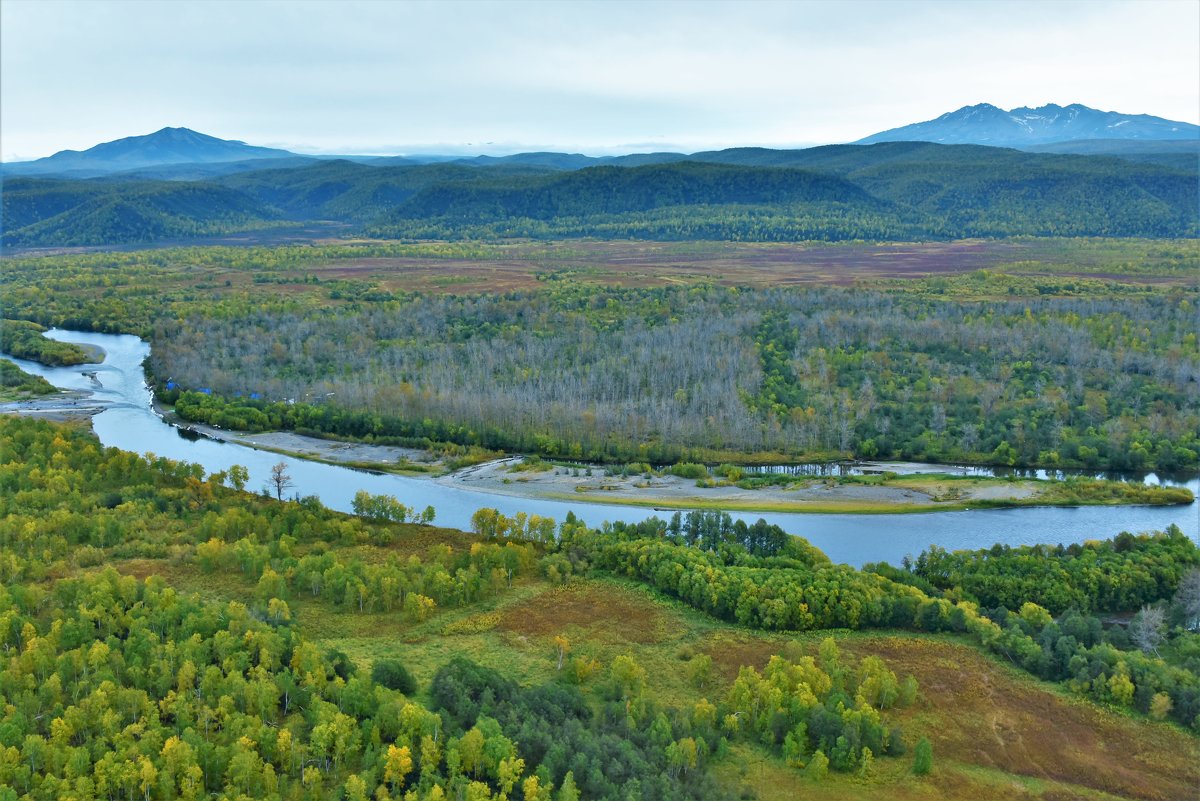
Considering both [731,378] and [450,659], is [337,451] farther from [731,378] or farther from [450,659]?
[450,659]

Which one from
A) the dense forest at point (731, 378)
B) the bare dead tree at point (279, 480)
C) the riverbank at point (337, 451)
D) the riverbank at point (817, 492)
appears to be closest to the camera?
the riverbank at point (817, 492)

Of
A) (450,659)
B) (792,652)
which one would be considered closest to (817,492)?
(792,652)

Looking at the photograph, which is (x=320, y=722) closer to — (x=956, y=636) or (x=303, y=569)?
(x=303, y=569)

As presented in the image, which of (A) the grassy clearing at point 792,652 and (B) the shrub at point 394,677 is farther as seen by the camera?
(B) the shrub at point 394,677

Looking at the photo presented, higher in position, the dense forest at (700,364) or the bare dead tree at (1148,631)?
the dense forest at (700,364)

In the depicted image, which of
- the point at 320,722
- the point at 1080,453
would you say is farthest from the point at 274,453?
the point at 1080,453

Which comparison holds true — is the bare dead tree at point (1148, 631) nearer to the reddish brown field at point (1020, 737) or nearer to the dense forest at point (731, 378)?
the reddish brown field at point (1020, 737)

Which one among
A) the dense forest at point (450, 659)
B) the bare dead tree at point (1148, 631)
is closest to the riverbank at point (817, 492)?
the dense forest at point (450, 659)

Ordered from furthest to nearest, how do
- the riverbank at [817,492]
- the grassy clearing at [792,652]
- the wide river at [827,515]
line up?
the riverbank at [817,492]
the wide river at [827,515]
the grassy clearing at [792,652]

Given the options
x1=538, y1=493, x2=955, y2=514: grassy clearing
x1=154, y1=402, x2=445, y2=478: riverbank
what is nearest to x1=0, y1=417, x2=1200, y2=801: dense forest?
x1=538, y1=493, x2=955, y2=514: grassy clearing
